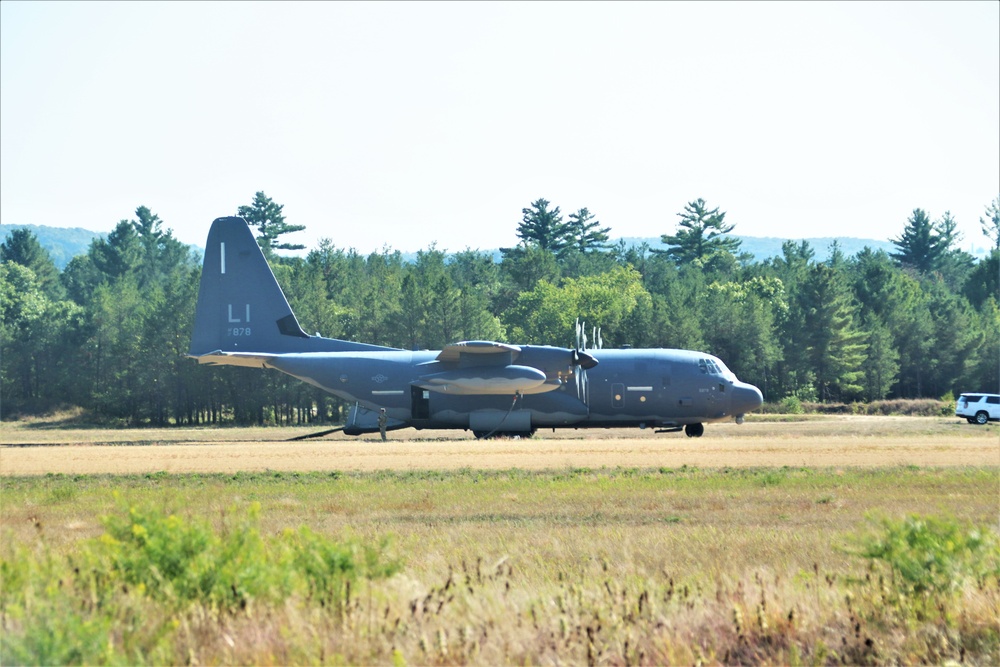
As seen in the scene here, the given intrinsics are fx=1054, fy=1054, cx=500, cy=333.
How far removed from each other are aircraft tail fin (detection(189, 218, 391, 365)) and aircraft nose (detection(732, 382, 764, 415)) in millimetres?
13730

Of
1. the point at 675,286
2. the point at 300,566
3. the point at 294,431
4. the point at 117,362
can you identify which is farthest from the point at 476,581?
the point at 675,286

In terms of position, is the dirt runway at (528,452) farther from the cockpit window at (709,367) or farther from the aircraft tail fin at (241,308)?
the aircraft tail fin at (241,308)

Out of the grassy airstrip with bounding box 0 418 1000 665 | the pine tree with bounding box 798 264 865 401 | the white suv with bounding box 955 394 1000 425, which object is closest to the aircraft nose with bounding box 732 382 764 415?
the white suv with bounding box 955 394 1000 425

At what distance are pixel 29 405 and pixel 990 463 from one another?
71.8 m

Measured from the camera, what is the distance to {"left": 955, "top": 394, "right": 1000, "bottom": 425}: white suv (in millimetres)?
51000

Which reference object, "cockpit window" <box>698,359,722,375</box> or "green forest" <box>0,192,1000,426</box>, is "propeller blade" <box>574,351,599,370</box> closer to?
"cockpit window" <box>698,359,722,375</box>

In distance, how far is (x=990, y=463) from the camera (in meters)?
26.6

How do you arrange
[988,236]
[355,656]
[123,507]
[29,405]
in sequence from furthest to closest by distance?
1. [988,236]
2. [29,405]
3. [123,507]
4. [355,656]

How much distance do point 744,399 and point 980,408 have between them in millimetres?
18542

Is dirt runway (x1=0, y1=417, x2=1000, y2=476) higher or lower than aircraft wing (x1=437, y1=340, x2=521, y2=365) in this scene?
lower

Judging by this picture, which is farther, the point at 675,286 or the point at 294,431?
the point at 675,286

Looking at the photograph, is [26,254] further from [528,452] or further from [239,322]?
Result: [528,452]

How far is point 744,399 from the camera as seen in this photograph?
3941 centimetres

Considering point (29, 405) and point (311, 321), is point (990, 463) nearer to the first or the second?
point (311, 321)
